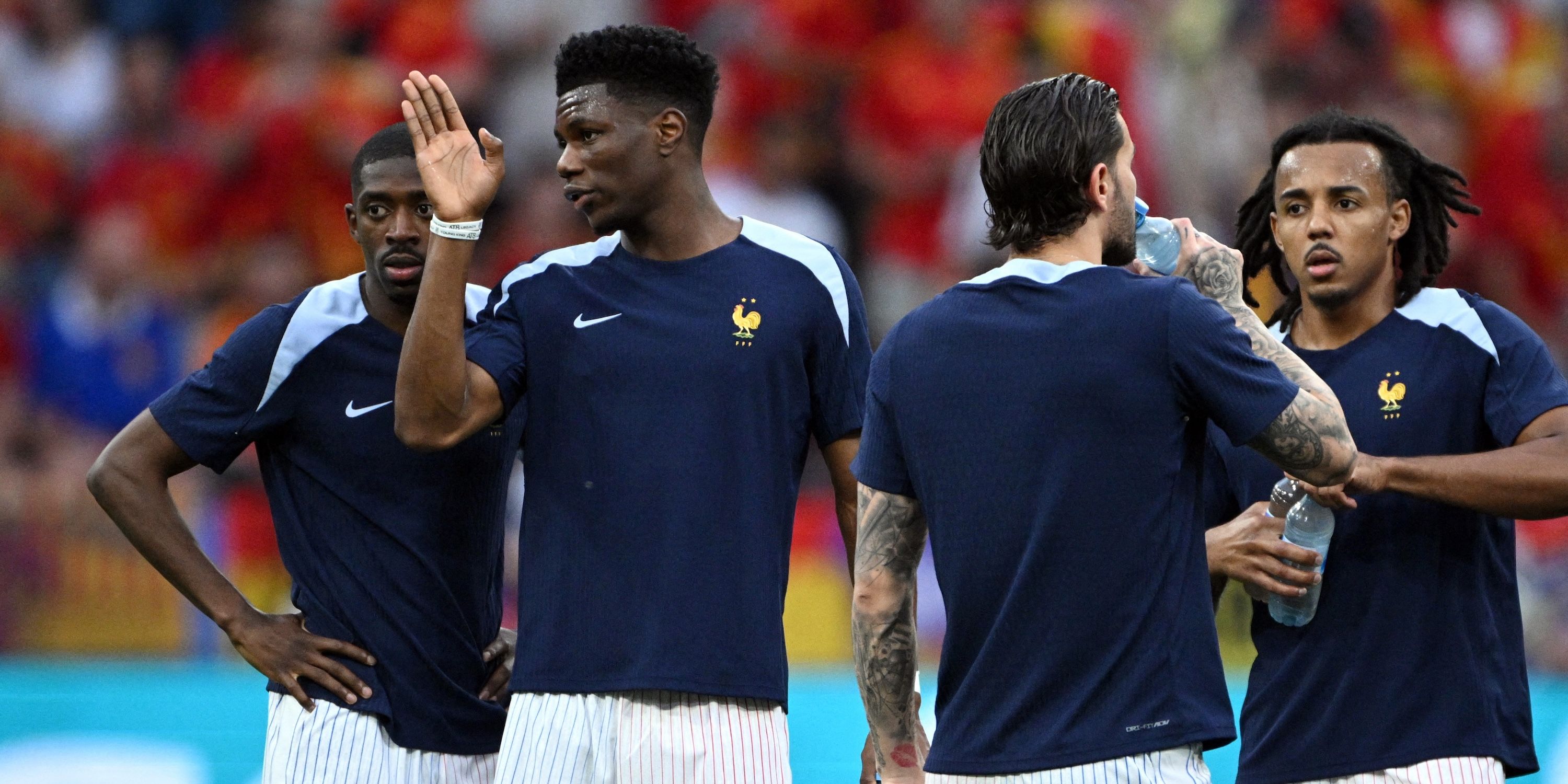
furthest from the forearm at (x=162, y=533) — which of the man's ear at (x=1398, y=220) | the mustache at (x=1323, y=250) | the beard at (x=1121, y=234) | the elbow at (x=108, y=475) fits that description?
the man's ear at (x=1398, y=220)

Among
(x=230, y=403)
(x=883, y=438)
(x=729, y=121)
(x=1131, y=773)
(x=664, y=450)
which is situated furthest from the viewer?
(x=729, y=121)

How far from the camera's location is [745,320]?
151 inches

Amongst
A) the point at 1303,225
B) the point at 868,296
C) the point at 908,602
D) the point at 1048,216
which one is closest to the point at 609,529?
the point at 908,602

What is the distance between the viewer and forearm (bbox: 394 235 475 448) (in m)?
3.60

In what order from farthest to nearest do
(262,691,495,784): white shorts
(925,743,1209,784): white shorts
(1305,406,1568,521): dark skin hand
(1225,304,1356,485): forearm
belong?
(262,691,495,784): white shorts
(1305,406,1568,521): dark skin hand
(1225,304,1356,485): forearm
(925,743,1209,784): white shorts

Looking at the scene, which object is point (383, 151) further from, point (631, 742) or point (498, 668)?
point (631, 742)

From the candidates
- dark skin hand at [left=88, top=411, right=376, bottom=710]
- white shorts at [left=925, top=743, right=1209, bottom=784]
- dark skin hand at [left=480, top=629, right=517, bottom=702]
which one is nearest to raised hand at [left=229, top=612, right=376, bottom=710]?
dark skin hand at [left=88, top=411, right=376, bottom=710]

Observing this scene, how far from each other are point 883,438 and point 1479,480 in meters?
1.34

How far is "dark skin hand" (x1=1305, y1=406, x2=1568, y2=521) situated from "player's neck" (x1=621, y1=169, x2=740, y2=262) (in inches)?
56.1

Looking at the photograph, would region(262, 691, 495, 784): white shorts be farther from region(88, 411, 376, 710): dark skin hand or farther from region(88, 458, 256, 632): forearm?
region(88, 458, 256, 632): forearm

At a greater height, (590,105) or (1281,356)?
(590,105)

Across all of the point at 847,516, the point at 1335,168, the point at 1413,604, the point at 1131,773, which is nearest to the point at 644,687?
the point at 847,516

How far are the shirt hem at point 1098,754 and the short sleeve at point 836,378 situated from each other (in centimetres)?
91

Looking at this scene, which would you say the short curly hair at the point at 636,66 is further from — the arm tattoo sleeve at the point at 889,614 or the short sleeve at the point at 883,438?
the arm tattoo sleeve at the point at 889,614
